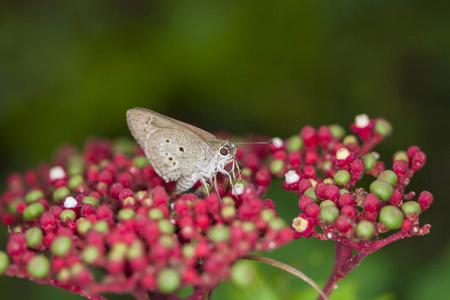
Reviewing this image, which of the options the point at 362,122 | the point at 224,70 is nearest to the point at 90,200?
the point at 362,122

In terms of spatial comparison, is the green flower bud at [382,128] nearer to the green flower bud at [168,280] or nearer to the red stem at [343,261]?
the red stem at [343,261]

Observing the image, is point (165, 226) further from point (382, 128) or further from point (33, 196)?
point (382, 128)

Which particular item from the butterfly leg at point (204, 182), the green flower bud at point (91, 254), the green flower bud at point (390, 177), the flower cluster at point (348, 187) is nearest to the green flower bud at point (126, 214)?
the green flower bud at point (91, 254)

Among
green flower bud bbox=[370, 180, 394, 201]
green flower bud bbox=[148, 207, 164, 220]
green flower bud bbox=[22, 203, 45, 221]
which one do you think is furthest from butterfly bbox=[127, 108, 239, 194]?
green flower bud bbox=[370, 180, 394, 201]

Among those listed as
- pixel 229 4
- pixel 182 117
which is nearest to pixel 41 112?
pixel 182 117

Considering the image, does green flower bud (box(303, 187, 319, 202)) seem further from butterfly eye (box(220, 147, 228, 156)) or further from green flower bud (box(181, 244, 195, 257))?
green flower bud (box(181, 244, 195, 257))
